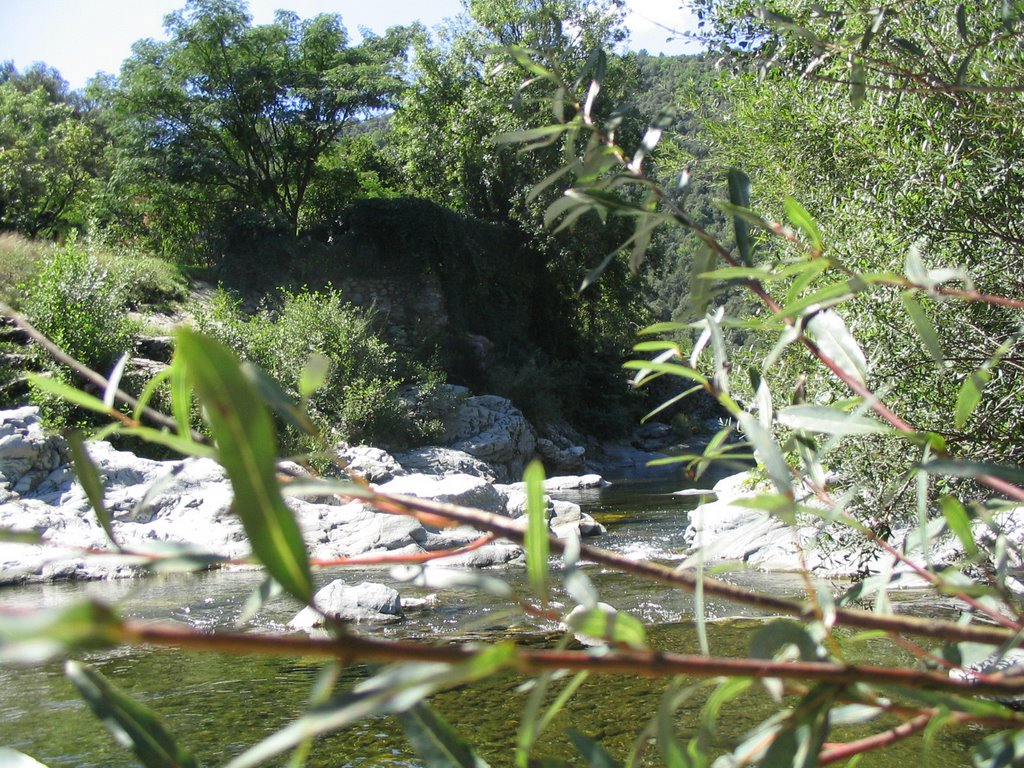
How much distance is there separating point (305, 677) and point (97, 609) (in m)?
5.80

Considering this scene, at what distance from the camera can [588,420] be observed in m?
23.3

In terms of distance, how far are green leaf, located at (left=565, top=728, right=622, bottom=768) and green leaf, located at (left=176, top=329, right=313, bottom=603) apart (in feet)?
1.05

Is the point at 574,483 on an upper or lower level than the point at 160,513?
lower

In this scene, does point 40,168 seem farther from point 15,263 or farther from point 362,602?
point 362,602

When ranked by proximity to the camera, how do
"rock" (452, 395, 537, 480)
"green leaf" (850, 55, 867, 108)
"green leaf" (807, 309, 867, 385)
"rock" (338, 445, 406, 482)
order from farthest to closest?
"rock" (452, 395, 537, 480)
"rock" (338, 445, 406, 482)
"green leaf" (850, 55, 867, 108)
"green leaf" (807, 309, 867, 385)

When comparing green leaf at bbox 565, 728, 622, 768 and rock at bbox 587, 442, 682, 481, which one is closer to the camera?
green leaf at bbox 565, 728, 622, 768

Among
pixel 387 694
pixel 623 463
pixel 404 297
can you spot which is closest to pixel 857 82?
pixel 387 694

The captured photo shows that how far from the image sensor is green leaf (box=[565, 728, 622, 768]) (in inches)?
25.7

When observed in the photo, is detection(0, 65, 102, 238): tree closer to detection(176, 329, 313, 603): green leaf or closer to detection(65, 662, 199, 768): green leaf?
detection(65, 662, 199, 768): green leaf

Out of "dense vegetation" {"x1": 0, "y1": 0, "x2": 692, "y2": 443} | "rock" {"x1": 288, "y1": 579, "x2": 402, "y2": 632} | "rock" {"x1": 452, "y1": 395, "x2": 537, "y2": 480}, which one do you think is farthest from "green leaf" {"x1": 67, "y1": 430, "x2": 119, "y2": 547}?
"dense vegetation" {"x1": 0, "y1": 0, "x2": 692, "y2": 443}

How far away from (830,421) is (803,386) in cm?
26

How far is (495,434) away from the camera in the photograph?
56.3ft

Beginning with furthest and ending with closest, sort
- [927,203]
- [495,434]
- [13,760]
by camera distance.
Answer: [495,434]
[927,203]
[13,760]

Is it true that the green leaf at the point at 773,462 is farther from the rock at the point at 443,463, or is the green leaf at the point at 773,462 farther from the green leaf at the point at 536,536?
the rock at the point at 443,463
